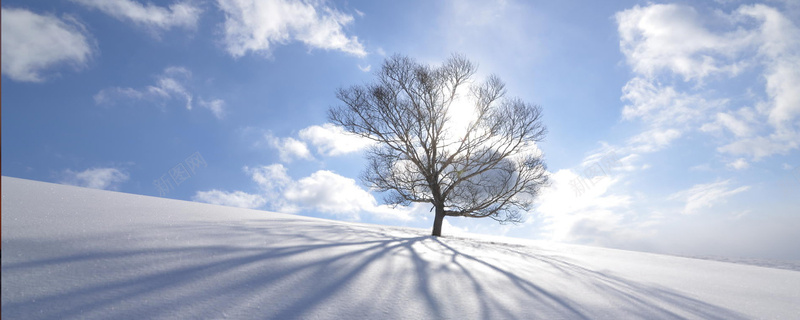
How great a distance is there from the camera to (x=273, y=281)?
248cm

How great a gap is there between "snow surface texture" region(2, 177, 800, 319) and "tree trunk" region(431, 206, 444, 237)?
5.86 meters

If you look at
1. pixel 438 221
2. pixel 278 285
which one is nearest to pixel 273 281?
pixel 278 285

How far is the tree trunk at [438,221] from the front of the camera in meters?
10.2

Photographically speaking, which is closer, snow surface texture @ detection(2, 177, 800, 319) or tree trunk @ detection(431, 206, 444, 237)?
snow surface texture @ detection(2, 177, 800, 319)

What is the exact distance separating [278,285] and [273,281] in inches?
3.1

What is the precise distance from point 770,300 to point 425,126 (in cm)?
780

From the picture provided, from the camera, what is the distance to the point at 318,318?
2.04 m

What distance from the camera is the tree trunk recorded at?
33.3ft

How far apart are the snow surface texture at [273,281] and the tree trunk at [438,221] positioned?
586 centimetres

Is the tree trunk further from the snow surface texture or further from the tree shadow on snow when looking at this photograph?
the tree shadow on snow

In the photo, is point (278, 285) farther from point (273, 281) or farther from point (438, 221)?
point (438, 221)

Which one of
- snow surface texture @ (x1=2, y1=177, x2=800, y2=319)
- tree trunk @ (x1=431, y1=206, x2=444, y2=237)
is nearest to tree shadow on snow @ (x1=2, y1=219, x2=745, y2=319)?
snow surface texture @ (x1=2, y1=177, x2=800, y2=319)

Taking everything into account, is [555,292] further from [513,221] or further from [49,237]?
[513,221]

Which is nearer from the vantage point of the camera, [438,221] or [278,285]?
[278,285]
